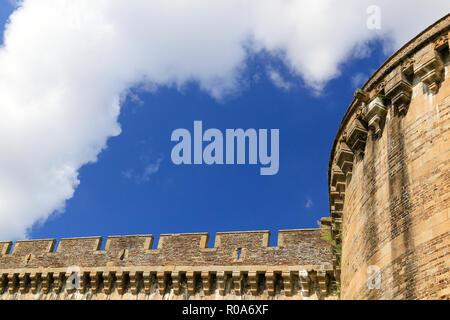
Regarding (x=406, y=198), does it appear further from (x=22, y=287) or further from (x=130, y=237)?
(x=22, y=287)

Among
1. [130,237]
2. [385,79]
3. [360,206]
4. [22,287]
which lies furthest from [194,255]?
[385,79]

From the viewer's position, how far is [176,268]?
16859mm

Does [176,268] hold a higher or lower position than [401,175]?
higher

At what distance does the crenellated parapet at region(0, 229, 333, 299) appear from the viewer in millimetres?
15773

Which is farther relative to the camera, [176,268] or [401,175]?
[176,268]

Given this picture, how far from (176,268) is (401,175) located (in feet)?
31.0

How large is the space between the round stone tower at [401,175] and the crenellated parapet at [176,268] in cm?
414

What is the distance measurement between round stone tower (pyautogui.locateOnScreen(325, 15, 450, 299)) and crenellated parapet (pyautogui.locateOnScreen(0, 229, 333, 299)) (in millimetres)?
4138

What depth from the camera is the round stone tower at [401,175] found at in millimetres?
8062

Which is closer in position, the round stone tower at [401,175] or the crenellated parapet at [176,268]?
the round stone tower at [401,175]

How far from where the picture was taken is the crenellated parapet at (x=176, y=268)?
15.8 m

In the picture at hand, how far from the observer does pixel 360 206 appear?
10688 millimetres
